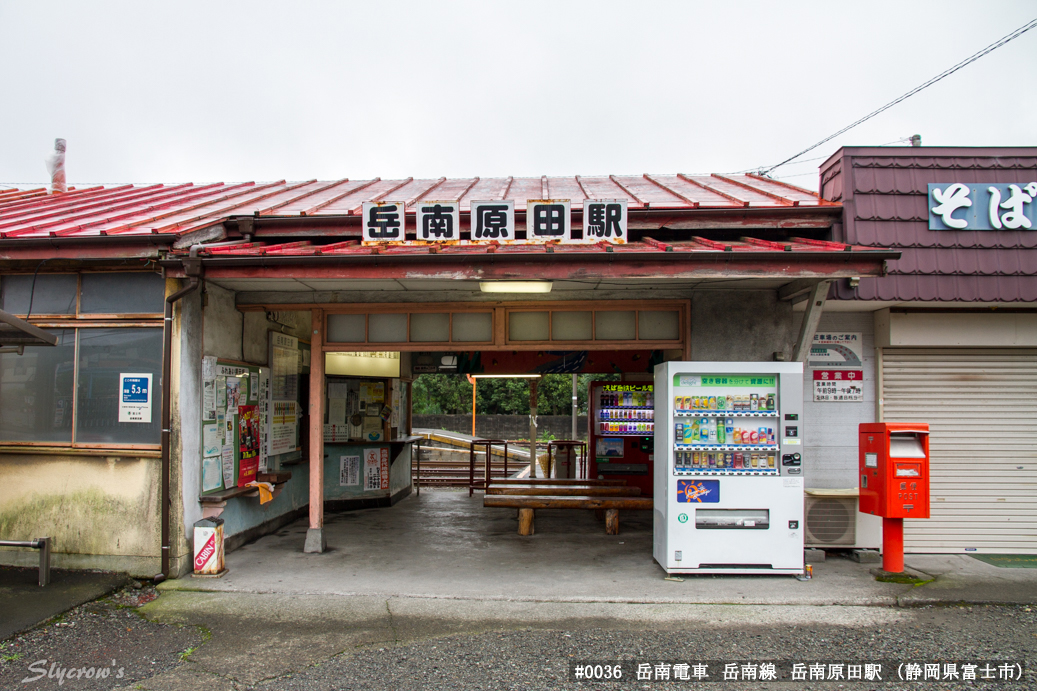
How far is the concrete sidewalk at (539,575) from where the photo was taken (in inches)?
245

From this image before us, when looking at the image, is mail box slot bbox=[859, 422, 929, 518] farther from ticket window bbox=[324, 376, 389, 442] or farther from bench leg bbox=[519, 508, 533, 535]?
ticket window bbox=[324, 376, 389, 442]

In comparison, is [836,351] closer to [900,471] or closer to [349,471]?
[900,471]

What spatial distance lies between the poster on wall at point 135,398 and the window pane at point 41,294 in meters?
1.02

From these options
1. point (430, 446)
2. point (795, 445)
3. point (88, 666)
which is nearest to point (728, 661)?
point (795, 445)

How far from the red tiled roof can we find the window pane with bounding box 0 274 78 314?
534 millimetres

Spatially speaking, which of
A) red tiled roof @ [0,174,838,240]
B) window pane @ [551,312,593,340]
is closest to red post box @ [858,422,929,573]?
red tiled roof @ [0,174,838,240]

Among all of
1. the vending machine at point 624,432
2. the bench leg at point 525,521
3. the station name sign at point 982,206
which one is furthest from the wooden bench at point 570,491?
the station name sign at point 982,206

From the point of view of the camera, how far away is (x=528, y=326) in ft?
25.1

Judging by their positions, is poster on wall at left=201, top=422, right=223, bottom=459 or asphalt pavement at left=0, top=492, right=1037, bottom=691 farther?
poster on wall at left=201, top=422, right=223, bottom=459

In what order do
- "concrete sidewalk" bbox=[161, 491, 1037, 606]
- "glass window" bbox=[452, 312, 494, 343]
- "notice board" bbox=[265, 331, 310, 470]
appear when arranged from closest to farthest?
"concrete sidewalk" bbox=[161, 491, 1037, 606]
"glass window" bbox=[452, 312, 494, 343]
"notice board" bbox=[265, 331, 310, 470]

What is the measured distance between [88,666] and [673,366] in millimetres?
5613

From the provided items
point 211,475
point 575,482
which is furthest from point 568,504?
point 211,475

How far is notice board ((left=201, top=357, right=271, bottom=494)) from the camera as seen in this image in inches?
279

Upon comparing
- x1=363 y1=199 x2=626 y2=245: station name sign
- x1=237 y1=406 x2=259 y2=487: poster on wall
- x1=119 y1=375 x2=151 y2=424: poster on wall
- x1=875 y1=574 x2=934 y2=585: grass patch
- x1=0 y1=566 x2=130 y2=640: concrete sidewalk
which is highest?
x1=363 y1=199 x2=626 y2=245: station name sign
